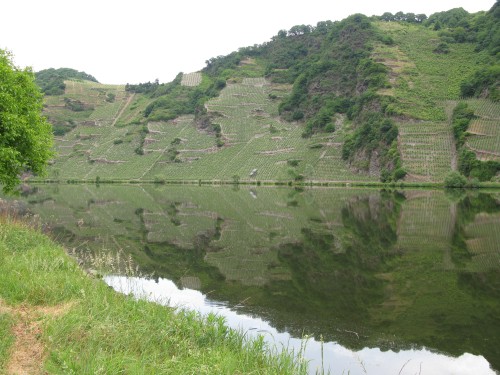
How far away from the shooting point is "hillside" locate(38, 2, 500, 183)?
336 ft

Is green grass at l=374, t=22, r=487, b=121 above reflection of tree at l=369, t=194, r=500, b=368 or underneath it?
above

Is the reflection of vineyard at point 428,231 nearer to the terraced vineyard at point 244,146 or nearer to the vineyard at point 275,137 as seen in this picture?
the vineyard at point 275,137

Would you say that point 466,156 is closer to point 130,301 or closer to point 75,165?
point 130,301

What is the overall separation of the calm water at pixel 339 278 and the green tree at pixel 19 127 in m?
5.64

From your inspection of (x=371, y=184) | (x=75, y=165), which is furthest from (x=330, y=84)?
(x=75, y=165)

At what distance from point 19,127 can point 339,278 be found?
56.9 ft

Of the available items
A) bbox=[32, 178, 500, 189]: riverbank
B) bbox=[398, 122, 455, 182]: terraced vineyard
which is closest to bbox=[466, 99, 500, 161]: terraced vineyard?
bbox=[398, 122, 455, 182]: terraced vineyard

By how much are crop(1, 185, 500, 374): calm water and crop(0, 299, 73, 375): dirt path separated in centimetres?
318

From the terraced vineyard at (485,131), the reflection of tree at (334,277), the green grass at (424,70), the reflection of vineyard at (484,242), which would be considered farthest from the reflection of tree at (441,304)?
the green grass at (424,70)

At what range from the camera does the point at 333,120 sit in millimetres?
133250

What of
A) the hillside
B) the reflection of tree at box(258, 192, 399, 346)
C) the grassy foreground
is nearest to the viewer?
the grassy foreground

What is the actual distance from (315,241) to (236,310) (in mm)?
13650

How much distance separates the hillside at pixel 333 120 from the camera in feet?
336

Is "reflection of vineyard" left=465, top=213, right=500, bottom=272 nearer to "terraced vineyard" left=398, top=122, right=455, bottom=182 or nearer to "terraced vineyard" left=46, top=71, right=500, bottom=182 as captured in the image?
"terraced vineyard" left=398, top=122, right=455, bottom=182
